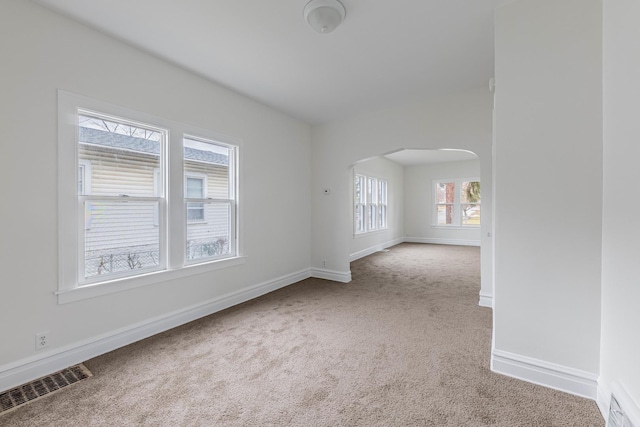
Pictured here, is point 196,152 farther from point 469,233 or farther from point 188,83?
point 469,233

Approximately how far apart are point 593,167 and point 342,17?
2.01 metres

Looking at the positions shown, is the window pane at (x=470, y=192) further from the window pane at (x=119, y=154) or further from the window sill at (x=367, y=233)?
the window pane at (x=119, y=154)

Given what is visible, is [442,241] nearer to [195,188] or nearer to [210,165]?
[210,165]

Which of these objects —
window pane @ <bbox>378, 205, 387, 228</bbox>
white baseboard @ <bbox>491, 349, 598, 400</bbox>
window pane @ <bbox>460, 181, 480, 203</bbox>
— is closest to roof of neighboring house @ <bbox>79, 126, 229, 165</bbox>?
white baseboard @ <bbox>491, 349, 598, 400</bbox>

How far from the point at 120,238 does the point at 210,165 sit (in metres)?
1.25

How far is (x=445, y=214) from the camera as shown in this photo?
9328 millimetres

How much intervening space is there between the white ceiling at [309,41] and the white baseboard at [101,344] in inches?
102

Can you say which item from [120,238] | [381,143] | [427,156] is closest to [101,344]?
[120,238]

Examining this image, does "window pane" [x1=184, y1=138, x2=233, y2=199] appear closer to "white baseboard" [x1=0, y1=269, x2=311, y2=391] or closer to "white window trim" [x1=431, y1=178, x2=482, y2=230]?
"white baseboard" [x1=0, y1=269, x2=311, y2=391]

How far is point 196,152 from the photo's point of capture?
322 centimetres

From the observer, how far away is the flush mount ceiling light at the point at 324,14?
2.01 meters

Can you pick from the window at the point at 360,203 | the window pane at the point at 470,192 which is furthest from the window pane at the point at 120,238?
the window pane at the point at 470,192

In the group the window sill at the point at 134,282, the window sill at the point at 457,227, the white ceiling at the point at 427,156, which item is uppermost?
the white ceiling at the point at 427,156

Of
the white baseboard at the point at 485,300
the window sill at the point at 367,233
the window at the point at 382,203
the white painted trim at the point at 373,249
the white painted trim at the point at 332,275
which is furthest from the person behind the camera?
the window at the point at 382,203
